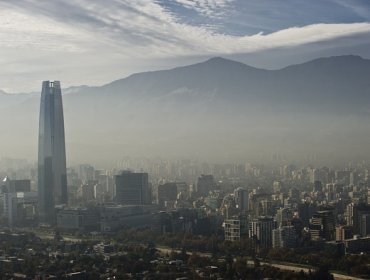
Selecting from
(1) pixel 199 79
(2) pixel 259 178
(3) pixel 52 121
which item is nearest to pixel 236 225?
(3) pixel 52 121

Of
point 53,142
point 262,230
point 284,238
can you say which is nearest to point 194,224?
point 262,230

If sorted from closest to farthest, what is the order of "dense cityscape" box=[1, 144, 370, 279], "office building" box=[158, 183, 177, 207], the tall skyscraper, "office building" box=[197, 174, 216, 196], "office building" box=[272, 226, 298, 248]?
"dense cityscape" box=[1, 144, 370, 279], "office building" box=[272, 226, 298, 248], the tall skyscraper, "office building" box=[158, 183, 177, 207], "office building" box=[197, 174, 216, 196]

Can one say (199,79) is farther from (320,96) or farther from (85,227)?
(85,227)

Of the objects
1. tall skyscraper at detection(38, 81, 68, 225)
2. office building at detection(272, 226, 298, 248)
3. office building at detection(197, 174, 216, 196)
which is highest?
tall skyscraper at detection(38, 81, 68, 225)

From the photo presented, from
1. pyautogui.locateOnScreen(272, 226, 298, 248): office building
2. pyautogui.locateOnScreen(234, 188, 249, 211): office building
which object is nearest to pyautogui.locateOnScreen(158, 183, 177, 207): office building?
pyautogui.locateOnScreen(234, 188, 249, 211): office building

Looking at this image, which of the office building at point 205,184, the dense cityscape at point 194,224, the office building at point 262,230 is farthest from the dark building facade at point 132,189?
the office building at point 262,230

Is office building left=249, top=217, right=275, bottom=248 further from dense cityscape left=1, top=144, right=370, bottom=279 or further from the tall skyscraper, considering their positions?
the tall skyscraper
